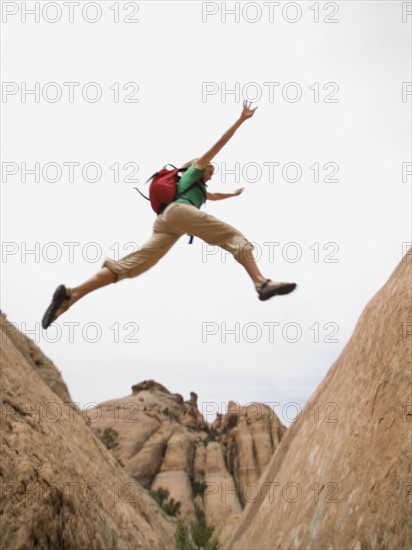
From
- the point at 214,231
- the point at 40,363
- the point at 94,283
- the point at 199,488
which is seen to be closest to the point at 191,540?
the point at 40,363

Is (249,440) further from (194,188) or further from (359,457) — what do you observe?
(194,188)

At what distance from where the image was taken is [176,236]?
405 centimetres

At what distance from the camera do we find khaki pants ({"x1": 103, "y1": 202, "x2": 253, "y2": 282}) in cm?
387

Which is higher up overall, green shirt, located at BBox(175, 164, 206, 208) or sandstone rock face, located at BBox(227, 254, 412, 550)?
green shirt, located at BBox(175, 164, 206, 208)

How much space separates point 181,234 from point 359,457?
3214 mm

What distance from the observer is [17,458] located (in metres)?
6.01

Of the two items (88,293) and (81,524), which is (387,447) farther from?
(81,524)

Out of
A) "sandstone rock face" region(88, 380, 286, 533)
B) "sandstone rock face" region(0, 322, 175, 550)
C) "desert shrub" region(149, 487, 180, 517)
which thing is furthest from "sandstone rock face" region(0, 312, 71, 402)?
"sandstone rock face" region(88, 380, 286, 533)

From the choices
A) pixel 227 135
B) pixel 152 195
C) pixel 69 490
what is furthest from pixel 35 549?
pixel 227 135

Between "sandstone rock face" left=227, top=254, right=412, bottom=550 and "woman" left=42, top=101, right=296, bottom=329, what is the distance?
98.9 inches

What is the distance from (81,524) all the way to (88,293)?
13.7 ft

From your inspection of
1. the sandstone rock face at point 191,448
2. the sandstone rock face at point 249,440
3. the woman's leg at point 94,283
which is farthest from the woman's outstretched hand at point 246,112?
the sandstone rock face at point 249,440

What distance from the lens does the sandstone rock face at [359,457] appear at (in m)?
4.68

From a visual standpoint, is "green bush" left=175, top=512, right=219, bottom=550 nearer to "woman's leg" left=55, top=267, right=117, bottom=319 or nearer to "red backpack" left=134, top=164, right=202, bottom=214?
"woman's leg" left=55, top=267, right=117, bottom=319
